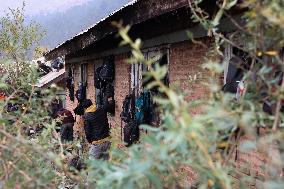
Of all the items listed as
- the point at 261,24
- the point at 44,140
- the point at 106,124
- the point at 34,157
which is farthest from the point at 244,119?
the point at 106,124

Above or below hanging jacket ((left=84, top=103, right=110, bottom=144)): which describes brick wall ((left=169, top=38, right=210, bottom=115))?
above

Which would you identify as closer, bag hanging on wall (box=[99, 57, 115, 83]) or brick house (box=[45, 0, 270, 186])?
brick house (box=[45, 0, 270, 186])

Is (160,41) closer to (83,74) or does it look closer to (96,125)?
(96,125)

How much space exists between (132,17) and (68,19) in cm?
10766

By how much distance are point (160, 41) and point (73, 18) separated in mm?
107387

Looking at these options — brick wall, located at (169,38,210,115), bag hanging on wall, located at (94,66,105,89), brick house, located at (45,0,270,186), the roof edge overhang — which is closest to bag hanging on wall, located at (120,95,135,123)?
brick house, located at (45,0,270,186)

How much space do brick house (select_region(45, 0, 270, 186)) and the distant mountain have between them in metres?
79.8

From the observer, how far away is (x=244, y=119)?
136 cm

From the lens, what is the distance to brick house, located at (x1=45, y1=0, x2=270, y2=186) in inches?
178

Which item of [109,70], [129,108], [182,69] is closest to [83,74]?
[109,70]

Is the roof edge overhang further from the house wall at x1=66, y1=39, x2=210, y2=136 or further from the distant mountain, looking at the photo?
the distant mountain

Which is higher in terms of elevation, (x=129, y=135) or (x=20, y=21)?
(x=20, y=21)

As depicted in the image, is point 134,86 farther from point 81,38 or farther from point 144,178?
point 144,178

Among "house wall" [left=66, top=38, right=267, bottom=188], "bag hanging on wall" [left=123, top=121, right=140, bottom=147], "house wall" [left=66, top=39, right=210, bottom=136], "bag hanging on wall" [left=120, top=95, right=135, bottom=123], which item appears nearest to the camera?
"house wall" [left=66, top=38, right=267, bottom=188]
